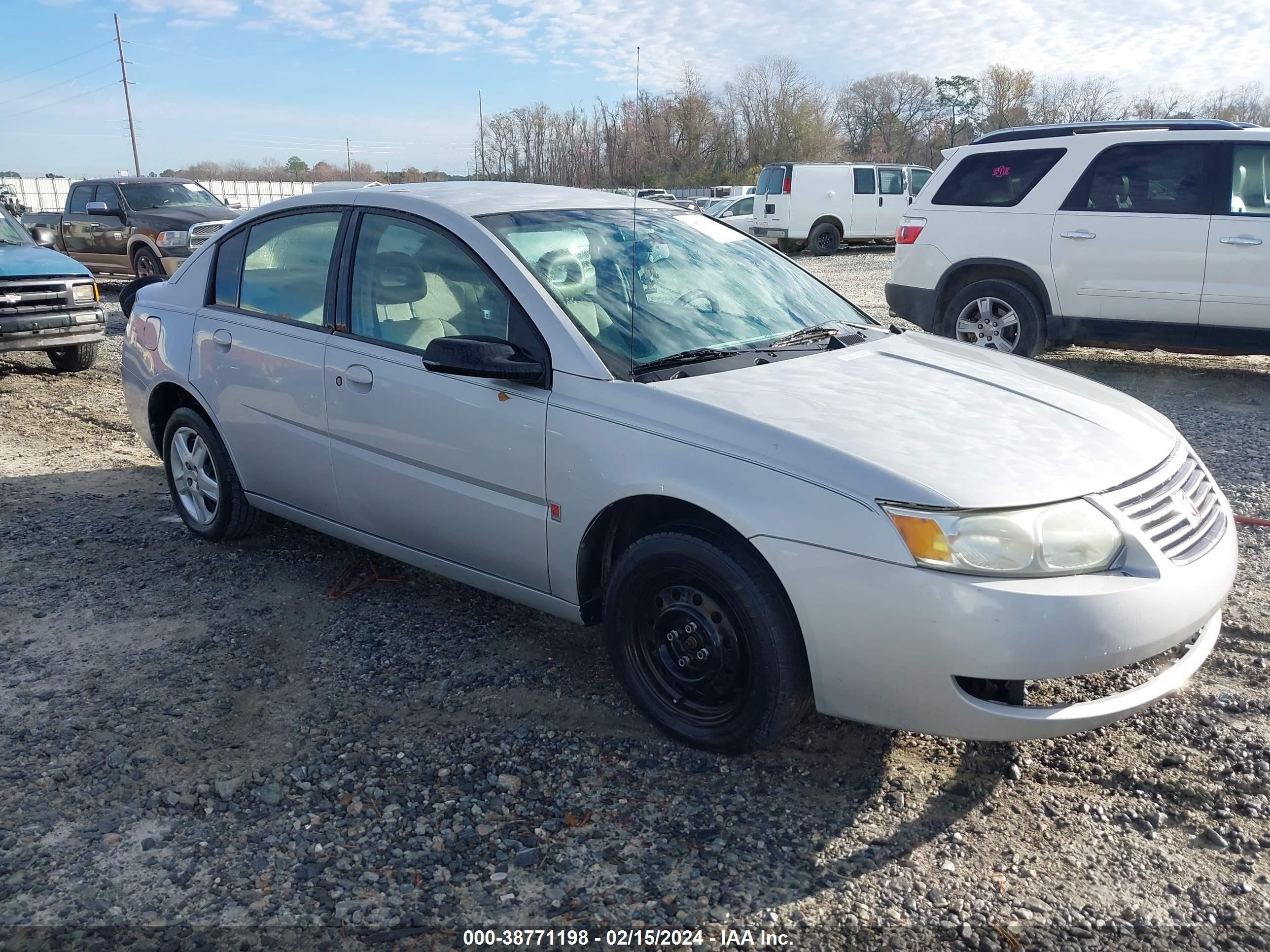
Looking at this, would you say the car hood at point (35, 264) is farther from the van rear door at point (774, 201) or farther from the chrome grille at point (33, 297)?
the van rear door at point (774, 201)

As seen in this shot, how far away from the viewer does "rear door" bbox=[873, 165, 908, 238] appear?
2400cm

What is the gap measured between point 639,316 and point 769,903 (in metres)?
1.94

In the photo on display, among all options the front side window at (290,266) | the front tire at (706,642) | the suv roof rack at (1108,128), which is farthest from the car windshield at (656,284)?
the suv roof rack at (1108,128)

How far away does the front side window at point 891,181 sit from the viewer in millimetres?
23984

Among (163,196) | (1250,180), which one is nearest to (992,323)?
(1250,180)

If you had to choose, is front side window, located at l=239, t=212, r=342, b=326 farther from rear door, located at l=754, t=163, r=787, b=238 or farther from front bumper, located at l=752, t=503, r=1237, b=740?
rear door, located at l=754, t=163, r=787, b=238

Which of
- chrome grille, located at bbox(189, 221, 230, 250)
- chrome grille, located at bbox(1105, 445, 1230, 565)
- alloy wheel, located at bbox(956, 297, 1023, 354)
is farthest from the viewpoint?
chrome grille, located at bbox(189, 221, 230, 250)

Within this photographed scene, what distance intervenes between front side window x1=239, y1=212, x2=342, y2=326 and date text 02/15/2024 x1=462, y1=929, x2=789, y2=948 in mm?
2642

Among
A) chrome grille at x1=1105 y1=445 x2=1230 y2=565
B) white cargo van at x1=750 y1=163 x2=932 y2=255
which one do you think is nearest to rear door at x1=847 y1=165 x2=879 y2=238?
white cargo van at x1=750 y1=163 x2=932 y2=255

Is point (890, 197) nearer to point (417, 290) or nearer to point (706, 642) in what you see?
point (417, 290)

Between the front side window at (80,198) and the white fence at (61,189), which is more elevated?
the white fence at (61,189)

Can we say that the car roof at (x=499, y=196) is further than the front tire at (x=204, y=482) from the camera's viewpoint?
No

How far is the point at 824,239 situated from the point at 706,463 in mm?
22567

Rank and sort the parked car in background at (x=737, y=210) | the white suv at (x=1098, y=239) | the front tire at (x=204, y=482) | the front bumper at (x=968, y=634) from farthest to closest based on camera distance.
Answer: the parked car in background at (x=737, y=210) → the white suv at (x=1098, y=239) → the front tire at (x=204, y=482) → the front bumper at (x=968, y=634)
